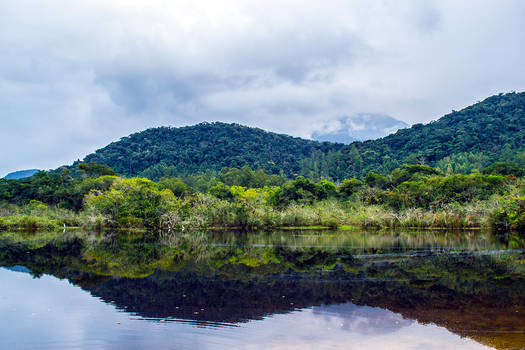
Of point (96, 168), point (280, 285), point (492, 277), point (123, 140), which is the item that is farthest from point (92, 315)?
point (123, 140)

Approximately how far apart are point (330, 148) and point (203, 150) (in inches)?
1660

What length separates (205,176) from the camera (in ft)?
324

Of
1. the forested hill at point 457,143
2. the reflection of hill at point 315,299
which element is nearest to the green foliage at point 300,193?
the forested hill at point 457,143


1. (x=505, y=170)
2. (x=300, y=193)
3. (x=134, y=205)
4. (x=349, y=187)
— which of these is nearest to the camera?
(x=134, y=205)

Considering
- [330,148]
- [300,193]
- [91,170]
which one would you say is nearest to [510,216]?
[300,193]

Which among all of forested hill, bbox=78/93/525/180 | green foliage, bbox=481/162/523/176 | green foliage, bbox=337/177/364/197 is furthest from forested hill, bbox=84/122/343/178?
green foliage, bbox=481/162/523/176

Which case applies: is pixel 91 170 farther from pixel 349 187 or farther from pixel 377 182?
pixel 377 182

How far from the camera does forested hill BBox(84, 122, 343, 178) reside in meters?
109

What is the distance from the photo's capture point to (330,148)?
130875 mm

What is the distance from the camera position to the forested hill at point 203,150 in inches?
4296

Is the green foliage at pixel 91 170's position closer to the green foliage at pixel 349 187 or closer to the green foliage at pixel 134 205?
the green foliage at pixel 134 205

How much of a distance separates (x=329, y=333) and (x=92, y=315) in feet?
19.7

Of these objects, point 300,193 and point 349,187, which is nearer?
point 300,193

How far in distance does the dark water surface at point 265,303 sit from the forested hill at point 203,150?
87724mm
